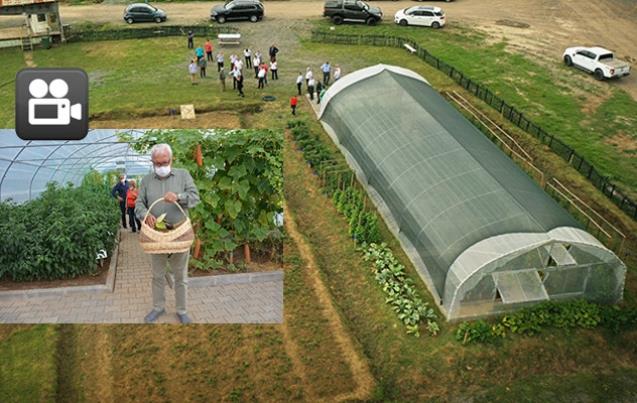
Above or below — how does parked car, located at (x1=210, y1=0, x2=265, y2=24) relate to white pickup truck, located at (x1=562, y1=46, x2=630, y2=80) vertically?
above

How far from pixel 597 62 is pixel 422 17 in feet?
36.1

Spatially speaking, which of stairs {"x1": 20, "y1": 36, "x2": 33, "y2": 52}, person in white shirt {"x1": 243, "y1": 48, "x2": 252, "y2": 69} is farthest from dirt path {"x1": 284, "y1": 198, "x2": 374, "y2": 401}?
stairs {"x1": 20, "y1": 36, "x2": 33, "y2": 52}

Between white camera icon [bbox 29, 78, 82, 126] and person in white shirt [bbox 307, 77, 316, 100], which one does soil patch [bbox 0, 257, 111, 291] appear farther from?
person in white shirt [bbox 307, 77, 316, 100]

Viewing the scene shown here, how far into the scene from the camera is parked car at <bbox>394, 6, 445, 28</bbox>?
40250 millimetres

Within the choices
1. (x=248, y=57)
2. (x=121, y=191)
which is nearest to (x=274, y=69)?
(x=248, y=57)

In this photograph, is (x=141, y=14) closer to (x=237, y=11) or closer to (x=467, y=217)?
(x=237, y=11)

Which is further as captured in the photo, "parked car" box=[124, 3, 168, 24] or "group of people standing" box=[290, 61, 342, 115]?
"parked car" box=[124, 3, 168, 24]

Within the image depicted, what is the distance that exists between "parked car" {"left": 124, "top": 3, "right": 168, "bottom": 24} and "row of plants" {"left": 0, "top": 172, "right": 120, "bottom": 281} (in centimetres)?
2755

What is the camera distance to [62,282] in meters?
16.1

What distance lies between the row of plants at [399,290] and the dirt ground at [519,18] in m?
20.8

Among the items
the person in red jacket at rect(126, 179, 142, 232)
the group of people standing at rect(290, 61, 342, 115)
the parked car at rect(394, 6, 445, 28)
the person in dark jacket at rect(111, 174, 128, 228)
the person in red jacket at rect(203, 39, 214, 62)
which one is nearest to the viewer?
the person in red jacket at rect(126, 179, 142, 232)

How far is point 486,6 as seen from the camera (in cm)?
4453

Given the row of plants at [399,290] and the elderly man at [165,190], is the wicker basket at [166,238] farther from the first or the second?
the row of plants at [399,290]

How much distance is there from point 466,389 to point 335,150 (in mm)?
12396
